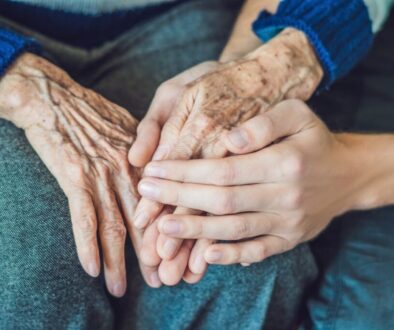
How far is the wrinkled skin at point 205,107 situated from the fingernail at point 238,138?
0.07 feet

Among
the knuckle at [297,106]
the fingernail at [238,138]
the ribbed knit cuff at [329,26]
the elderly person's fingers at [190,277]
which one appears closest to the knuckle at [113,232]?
the elderly person's fingers at [190,277]

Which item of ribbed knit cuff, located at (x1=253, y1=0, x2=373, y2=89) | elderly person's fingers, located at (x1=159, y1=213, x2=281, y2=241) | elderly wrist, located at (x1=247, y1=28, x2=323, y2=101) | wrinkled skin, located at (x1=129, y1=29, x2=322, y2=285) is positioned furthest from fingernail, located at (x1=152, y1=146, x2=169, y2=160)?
ribbed knit cuff, located at (x1=253, y1=0, x2=373, y2=89)

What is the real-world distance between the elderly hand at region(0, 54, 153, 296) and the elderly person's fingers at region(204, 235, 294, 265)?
13cm

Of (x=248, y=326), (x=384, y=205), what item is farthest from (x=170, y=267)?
(x=384, y=205)

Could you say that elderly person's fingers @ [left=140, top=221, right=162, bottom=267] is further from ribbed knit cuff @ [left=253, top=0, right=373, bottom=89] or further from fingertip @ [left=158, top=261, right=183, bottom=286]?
ribbed knit cuff @ [left=253, top=0, right=373, bottom=89]

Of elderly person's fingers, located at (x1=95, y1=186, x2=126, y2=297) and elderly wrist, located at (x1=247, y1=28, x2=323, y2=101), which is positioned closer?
elderly person's fingers, located at (x1=95, y1=186, x2=126, y2=297)

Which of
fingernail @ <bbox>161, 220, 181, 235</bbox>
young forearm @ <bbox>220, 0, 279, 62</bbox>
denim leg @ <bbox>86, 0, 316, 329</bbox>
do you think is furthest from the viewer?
young forearm @ <bbox>220, 0, 279, 62</bbox>

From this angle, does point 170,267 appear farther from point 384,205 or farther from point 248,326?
point 384,205

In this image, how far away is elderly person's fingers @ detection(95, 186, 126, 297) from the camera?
2.64ft

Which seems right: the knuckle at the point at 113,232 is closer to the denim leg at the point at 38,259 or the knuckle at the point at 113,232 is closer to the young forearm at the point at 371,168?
the denim leg at the point at 38,259

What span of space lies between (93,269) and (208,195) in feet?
0.64

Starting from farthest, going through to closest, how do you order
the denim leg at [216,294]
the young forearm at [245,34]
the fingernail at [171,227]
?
1. the young forearm at [245,34]
2. the denim leg at [216,294]
3. the fingernail at [171,227]

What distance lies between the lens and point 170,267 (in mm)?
795

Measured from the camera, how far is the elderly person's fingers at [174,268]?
80 cm
